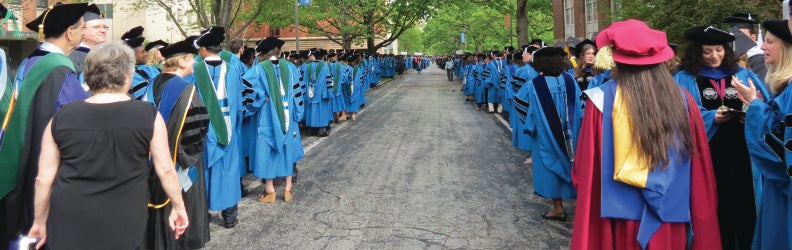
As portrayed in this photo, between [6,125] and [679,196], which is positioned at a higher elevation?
[6,125]

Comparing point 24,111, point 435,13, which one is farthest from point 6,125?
point 435,13

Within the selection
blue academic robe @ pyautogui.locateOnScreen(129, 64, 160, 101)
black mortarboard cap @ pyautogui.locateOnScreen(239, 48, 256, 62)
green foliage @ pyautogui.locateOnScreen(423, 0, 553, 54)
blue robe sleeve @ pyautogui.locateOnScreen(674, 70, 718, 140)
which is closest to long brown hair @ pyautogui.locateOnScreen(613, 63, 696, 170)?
blue robe sleeve @ pyautogui.locateOnScreen(674, 70, 718, 140)

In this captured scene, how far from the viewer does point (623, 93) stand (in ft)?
9.60

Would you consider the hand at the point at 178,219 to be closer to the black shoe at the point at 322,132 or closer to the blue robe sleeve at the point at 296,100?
the blue robe sleeve at the point at 296,100

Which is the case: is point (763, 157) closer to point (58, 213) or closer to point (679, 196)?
point (679, 196)

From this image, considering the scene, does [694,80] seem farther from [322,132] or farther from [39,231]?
[322,132]

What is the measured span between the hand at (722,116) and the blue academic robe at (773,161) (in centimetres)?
47

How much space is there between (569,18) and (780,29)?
35.3m

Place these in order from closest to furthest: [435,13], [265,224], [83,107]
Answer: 1. [83,107]
2. [265,224]
3. [435,13]

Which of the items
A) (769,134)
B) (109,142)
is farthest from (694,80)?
(109,142)

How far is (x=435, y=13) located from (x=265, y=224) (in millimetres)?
28753

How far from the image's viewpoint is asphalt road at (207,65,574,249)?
16.2ft

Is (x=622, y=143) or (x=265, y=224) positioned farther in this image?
(x=265, y=224)

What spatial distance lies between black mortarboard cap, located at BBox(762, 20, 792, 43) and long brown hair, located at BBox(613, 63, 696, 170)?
530 millimetres
